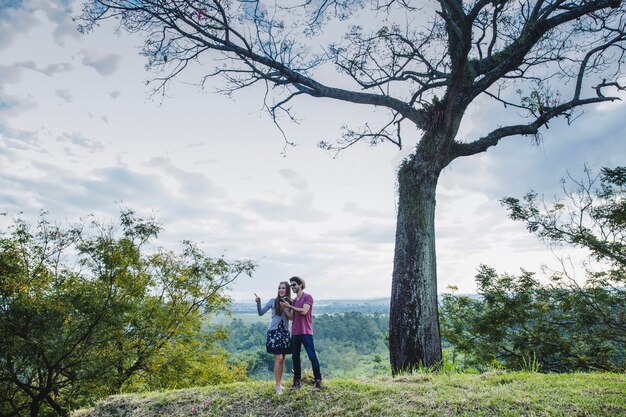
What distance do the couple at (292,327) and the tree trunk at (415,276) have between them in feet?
6.02

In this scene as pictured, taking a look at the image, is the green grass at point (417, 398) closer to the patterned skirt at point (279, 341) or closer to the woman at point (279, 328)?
the woman at point (279, 328)

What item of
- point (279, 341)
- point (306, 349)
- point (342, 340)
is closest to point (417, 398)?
point (306, 349)

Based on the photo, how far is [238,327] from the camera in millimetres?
54344

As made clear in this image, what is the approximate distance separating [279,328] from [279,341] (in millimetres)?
192

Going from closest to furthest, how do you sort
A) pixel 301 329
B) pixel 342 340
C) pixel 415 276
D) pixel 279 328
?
pixel 301 329, pixel 279 328, pixel 415 276, pixel 342 340

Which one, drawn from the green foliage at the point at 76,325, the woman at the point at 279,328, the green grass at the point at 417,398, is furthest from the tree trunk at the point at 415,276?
the green foliage at the point at 76,325

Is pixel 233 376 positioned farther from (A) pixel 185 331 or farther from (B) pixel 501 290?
(B) pixel 501 290

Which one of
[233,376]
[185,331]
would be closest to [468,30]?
[185,331]

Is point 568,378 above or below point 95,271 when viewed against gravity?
below

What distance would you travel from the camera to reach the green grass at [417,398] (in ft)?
14.8

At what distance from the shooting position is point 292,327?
5.90 metres

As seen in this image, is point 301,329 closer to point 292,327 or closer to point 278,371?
point 292,327

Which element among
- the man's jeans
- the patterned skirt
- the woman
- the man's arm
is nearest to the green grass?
the man's jeans

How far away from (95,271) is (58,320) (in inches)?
75.6
